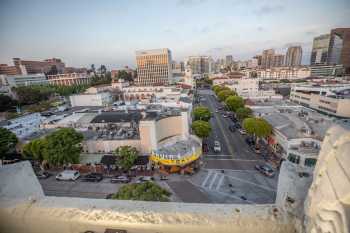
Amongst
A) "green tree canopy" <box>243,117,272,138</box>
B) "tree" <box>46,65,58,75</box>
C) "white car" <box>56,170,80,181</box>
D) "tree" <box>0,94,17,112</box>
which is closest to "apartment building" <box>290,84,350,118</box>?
"green tree canopy" <box>243,117,272,138</box>

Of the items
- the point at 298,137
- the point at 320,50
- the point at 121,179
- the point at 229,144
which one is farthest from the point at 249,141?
the point at 320,50

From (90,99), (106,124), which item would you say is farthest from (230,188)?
(90,99)

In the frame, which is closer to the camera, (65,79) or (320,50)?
(65,79)

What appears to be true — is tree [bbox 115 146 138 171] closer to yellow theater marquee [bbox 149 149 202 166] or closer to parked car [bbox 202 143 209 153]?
yellow theater marquee [bbox 149 149 202 166]

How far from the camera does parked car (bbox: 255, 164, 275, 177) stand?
26.7 feet

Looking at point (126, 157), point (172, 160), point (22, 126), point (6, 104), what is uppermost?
point (6, 104)

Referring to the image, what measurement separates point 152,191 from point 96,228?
10.9ft

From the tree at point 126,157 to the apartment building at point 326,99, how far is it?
15.3 metres

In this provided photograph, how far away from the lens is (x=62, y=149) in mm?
8148

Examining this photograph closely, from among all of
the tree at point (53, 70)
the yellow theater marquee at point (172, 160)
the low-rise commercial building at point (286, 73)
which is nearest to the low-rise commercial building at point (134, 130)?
the yellow theater marquee at point (172, 160)

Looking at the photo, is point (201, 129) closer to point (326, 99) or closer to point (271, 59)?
point (326, 99)

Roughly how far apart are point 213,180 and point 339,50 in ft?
152

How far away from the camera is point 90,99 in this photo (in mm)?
20906

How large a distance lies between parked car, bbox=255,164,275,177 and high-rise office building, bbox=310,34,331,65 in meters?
47.3
